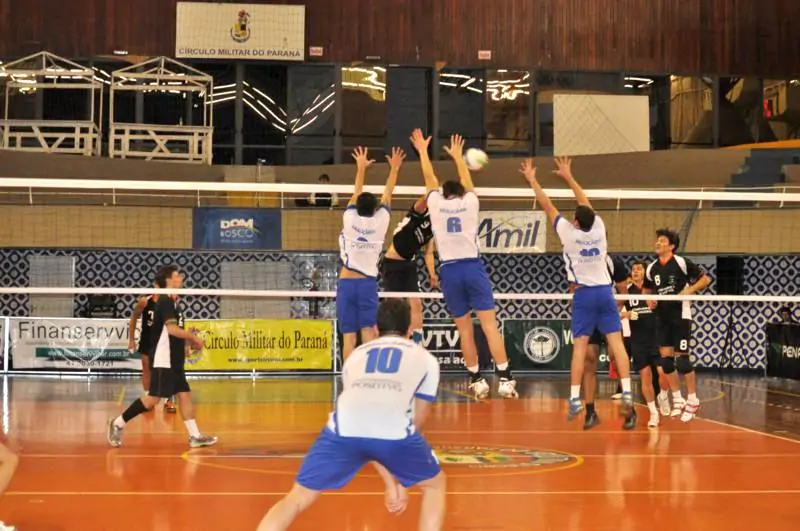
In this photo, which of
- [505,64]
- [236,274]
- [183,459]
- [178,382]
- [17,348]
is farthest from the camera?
[505,64]

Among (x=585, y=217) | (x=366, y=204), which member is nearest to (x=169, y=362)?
(x=366, y=204)

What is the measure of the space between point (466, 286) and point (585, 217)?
50.6 inches

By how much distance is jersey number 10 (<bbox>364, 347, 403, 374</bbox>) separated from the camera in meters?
6.23

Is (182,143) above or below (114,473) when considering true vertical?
above

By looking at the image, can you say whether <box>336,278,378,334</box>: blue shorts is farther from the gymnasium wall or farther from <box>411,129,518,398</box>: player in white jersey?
the gymnasium wall

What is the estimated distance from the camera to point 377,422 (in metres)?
6.20

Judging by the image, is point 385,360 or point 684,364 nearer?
point 385,360

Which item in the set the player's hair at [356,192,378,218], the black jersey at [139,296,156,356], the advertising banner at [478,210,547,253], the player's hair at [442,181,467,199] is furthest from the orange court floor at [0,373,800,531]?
the advertising banner at [478,210,547,253]

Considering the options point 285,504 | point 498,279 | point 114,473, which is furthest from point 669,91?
point 285,504

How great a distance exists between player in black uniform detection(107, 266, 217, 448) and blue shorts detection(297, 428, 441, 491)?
5991mm

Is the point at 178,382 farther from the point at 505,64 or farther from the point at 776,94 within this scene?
the point at 776,94

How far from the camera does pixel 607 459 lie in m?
11.3

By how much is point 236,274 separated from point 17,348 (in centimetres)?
543

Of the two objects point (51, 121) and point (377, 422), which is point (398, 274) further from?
point (51, 121)
